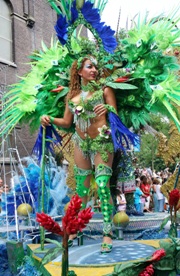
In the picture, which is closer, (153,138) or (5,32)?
(153,138)

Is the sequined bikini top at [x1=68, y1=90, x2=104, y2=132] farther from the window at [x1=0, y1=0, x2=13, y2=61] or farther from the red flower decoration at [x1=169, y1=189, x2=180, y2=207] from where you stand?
the window at [x1=0, y1=0, x2=13, y2=61]

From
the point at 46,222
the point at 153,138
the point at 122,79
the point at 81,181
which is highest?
the point at 122,79

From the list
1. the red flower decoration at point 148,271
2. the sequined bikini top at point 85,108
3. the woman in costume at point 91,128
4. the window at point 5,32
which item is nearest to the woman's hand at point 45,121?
the woman in costume at point 91,128

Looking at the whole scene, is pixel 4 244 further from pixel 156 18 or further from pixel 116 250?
pixel 156 18

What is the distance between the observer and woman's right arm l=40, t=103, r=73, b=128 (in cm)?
310

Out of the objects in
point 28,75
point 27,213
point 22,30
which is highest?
point 22,30

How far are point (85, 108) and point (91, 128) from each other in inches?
6.7

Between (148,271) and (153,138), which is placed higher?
(153,138)

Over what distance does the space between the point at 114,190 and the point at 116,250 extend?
182cm

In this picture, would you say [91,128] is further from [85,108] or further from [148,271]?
[148,271]

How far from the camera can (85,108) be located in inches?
115

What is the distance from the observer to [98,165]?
287 cm

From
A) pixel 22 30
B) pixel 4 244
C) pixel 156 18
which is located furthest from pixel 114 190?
pixel 22 30

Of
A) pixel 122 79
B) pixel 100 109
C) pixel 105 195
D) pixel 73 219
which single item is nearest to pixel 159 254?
pixel 73 219
